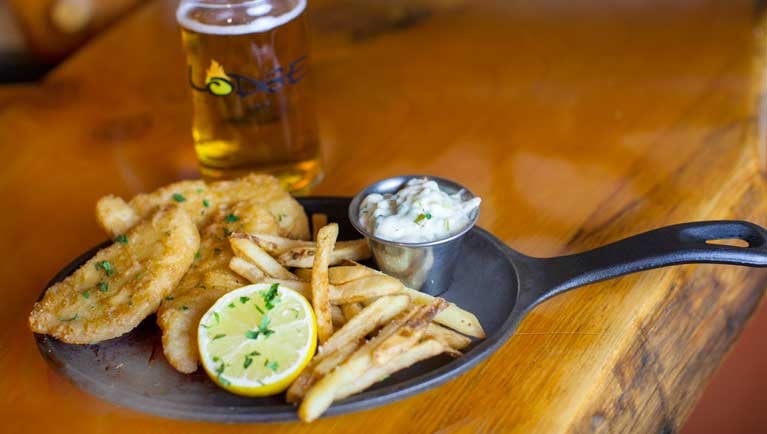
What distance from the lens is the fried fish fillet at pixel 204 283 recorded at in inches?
62.2

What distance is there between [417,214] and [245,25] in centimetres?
70

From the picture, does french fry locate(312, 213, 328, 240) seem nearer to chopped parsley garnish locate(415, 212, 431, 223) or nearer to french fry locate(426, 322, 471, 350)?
chopped parsley garnish locate(415, 212, 431, 223)

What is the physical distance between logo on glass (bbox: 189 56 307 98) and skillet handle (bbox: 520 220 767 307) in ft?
2.73

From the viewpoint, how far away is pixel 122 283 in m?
1.75

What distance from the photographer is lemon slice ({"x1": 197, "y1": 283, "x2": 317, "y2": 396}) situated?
4.78 feet

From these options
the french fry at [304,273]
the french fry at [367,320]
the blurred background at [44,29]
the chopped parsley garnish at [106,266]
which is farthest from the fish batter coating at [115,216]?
the blurred background at [44,29]

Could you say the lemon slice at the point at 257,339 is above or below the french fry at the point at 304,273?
above

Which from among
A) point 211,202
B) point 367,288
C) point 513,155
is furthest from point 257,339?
point 513,155

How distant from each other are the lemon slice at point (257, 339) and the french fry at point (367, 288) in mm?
84

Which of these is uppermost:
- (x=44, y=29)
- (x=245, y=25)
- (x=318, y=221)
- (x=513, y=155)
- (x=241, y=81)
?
(x=245, y=25)

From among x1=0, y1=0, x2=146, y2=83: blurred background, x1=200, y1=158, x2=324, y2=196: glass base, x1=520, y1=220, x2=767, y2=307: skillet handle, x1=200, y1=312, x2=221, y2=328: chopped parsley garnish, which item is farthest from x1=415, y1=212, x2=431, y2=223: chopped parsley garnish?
x1=0, y1=0, x2=146, y2=83: blurred background

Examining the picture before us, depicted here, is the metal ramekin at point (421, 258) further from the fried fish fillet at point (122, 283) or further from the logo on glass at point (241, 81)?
the logo on glass at point (241, 81)

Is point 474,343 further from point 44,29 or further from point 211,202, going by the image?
point 44,29

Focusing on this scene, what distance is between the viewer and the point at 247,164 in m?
2.22
